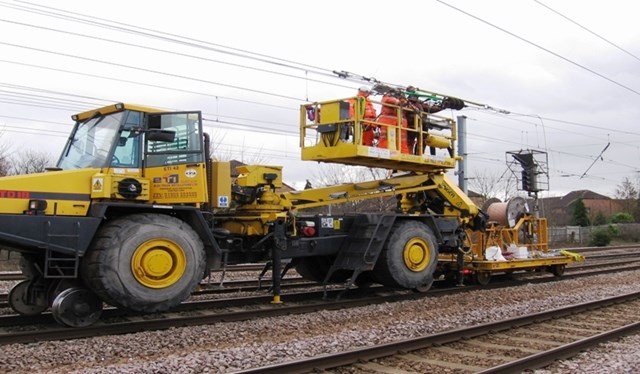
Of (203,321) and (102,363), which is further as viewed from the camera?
(203,321)

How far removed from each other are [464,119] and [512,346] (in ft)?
47.3

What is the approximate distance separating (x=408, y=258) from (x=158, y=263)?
16.5 feet

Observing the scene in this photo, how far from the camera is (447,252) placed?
42.5 ft

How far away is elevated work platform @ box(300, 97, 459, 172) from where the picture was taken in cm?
1078

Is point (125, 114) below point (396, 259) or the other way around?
the other way around

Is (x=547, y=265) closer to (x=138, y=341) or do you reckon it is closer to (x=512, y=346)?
(x=512, y=346)

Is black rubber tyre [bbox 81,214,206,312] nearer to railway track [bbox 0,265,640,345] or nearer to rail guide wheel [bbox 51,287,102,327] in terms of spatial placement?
rail guide wheel [bbox 51,287,102,327]

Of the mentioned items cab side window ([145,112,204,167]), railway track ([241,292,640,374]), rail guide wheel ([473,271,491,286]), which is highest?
cab side window ([145,112,204,167])

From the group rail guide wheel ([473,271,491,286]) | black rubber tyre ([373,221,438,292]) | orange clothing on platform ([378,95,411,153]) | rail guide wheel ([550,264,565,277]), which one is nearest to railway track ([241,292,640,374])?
black rubber tyre ([373,221,438,292])

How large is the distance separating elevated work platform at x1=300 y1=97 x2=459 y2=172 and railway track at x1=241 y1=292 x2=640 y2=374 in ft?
12.9

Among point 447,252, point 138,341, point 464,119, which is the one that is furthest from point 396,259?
point 464,119

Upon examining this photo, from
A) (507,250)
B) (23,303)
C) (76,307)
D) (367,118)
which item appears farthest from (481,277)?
(23,303)

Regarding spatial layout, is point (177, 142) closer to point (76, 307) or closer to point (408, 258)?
point (76, 307)

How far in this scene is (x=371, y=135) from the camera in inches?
438
